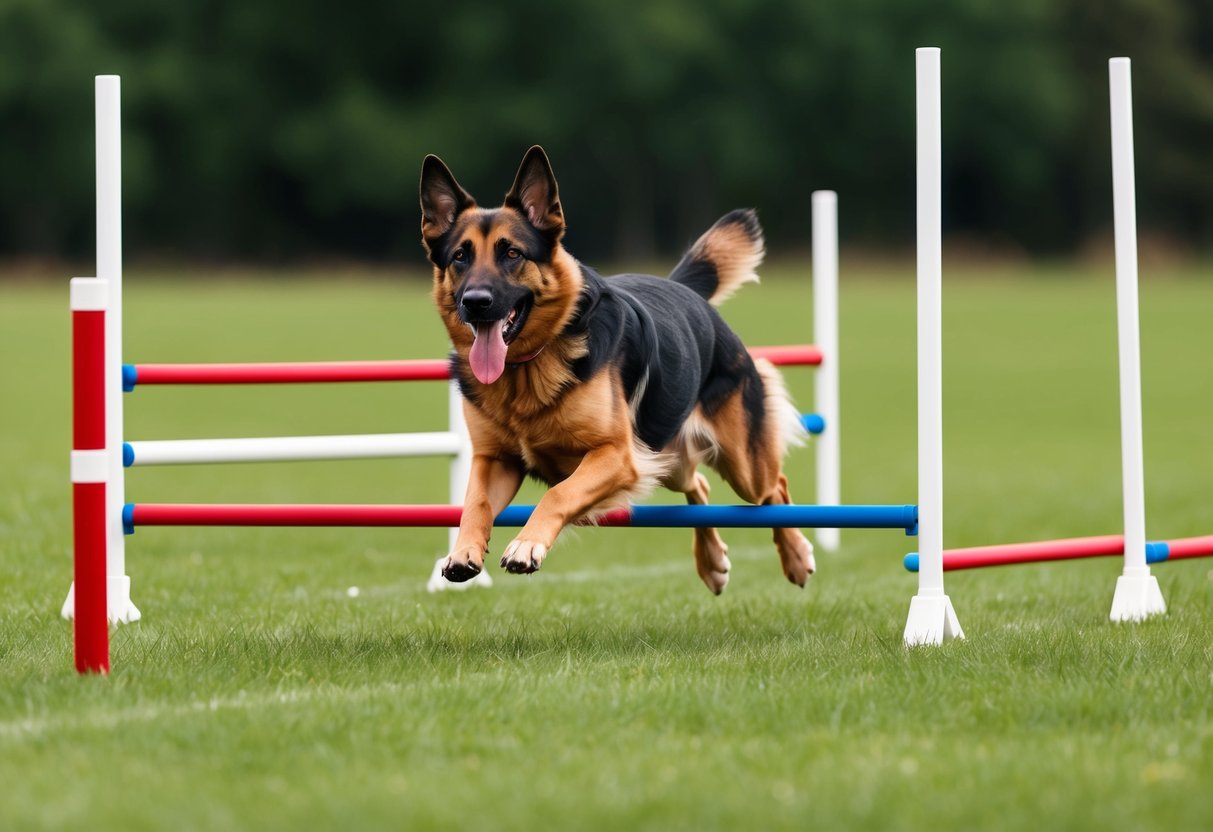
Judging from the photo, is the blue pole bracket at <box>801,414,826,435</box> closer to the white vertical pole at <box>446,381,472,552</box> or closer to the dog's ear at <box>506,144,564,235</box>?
the white vertical pole at <box>446,381,472,552</box>

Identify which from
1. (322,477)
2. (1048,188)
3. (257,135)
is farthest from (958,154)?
(322,477)

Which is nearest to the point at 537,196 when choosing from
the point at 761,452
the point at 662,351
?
the point at 662,351

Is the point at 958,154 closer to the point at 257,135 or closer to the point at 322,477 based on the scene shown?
the point at 257,135

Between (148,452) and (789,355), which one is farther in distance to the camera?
(789,355)

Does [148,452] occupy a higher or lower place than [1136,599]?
higher

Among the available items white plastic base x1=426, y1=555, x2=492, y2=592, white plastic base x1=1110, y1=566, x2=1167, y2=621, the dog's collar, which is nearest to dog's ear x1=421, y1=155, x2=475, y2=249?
the dog's collar

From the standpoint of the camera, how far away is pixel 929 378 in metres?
6.29

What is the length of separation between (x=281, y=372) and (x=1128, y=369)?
345 centimetres

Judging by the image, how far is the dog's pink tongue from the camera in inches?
237

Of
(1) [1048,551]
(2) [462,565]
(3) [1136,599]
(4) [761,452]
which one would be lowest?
(3) [1136,599]

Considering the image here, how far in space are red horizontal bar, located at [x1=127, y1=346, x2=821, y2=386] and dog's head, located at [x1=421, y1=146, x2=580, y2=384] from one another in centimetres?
80

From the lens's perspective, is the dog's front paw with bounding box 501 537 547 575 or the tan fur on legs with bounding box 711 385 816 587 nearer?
the dog's front paw with bounding box 501 537 547 575

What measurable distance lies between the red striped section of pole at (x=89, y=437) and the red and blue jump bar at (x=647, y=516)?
1.18m

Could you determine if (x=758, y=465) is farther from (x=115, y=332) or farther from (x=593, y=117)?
(x=593, y=117)
